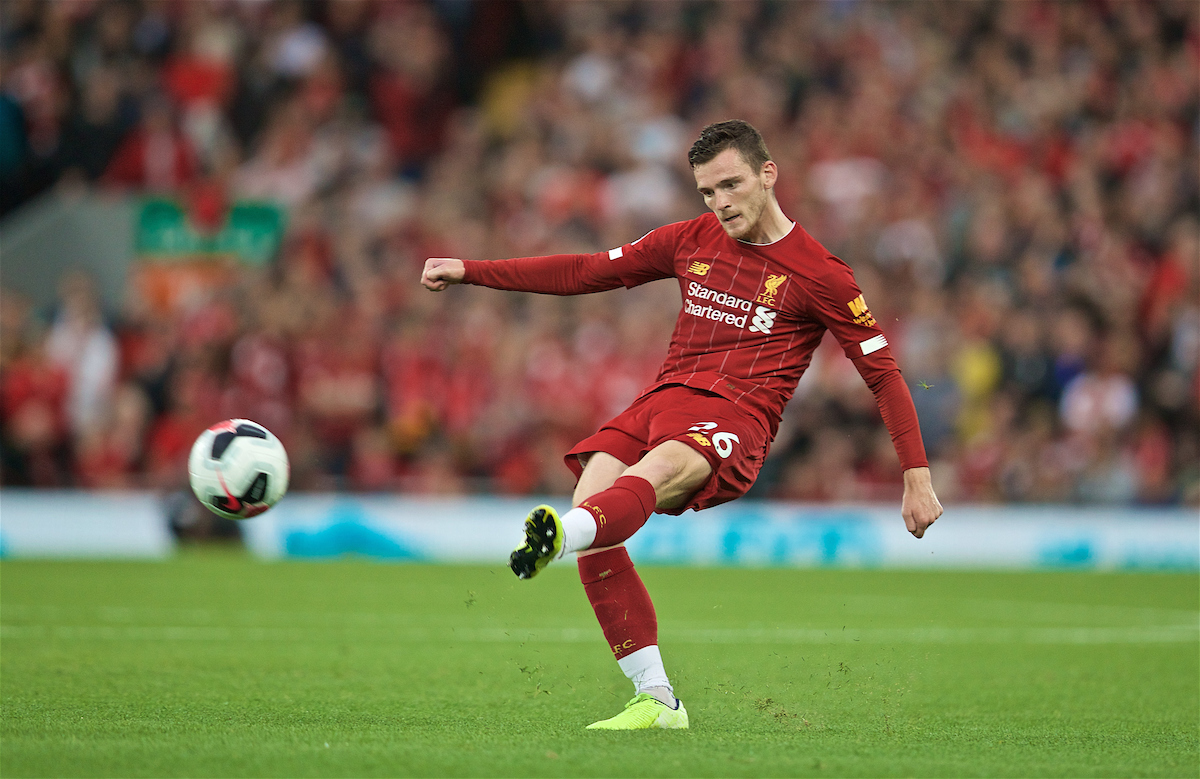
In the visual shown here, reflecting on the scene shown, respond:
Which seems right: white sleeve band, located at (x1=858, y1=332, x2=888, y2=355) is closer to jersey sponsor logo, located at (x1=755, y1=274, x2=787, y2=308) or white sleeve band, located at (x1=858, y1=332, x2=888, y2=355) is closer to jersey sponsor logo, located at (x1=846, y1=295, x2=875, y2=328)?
jersey sponsor logo, located at (x1=846, y1=295, x2=875, y2=328)

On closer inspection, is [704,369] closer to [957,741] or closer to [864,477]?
[957,741]

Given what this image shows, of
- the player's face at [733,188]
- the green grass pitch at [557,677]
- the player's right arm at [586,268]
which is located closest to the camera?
the green grass pitch at [557,677]

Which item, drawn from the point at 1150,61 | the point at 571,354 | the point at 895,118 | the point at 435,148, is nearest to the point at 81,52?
the point at 435,148

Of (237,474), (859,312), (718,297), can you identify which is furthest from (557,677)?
(859,312)

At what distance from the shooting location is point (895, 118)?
59.2 ft

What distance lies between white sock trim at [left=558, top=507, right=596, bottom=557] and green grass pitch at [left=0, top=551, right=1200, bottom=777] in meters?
0.68

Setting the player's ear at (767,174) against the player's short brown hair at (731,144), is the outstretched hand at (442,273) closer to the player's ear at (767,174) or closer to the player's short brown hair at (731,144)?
the player's short brown hair at (731,144)

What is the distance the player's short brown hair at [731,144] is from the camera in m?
5.74

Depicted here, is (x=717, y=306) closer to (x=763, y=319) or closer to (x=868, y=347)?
(x=763, y=319)

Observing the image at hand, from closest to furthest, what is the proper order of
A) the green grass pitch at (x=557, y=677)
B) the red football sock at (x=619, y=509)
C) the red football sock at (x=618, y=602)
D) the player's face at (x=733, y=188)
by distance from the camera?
the green grass pitch at (x=557, y=677) < the red football sock at (x=619, y=509) < the player's face at (x=733, y=188) < the red football sock at (x=618, y=602)

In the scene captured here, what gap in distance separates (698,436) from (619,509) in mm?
504

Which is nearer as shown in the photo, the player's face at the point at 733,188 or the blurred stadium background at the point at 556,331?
the player's face at the point at 733,188

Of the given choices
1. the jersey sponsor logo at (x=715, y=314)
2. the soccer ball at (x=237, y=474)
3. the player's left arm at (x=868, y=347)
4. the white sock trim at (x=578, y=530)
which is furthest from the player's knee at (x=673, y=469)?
the soccer ball at (x=237, y=474)

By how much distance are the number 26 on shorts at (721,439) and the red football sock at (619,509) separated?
1.11 feet
